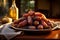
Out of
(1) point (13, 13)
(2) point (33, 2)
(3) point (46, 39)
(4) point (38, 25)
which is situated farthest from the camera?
(2) point (33, 2)

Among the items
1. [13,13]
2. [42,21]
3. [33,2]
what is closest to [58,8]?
[33,2]

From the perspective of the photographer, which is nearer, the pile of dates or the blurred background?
the pile of dates

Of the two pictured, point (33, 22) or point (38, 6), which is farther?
point (38, 6)

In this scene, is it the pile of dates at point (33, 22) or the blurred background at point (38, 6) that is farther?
the blurred background at point (38, 6)

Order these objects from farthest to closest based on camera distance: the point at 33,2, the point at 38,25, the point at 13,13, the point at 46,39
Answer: the point at 33,2, the point at 13,13, the point at 38,25, the point at 46,39

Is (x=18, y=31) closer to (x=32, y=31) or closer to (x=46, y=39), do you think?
(x=32, y=31)

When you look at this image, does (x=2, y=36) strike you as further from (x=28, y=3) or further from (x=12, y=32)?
(x=28, y=3)

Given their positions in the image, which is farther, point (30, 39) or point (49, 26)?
point (49, 26)
